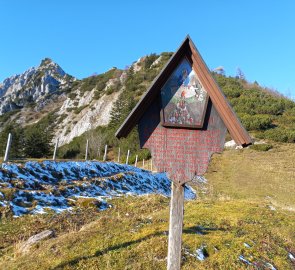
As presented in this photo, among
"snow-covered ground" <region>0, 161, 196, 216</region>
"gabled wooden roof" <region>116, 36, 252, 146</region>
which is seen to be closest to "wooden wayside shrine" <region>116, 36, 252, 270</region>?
"gabled wooden roof" <region>116, 36, 252, 146</region>

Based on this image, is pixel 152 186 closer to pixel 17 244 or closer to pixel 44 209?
pixel 44 209

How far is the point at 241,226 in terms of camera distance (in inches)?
405

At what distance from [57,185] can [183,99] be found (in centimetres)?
1153

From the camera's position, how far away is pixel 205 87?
4.87 m

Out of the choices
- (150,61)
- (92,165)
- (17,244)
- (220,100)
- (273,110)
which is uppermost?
(150,61)

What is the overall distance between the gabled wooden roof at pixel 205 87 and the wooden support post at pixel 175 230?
1260 mm

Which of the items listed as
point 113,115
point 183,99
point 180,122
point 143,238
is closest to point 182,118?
point 180,122

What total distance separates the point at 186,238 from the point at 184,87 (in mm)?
4644

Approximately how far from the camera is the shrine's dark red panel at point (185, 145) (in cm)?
485

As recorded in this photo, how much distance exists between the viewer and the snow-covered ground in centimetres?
1205

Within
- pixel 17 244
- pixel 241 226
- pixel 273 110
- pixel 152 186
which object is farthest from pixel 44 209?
pixel 273 110

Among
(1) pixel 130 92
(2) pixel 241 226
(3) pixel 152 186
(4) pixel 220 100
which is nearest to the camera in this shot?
(4) pixel 220 100

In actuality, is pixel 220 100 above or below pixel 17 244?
above

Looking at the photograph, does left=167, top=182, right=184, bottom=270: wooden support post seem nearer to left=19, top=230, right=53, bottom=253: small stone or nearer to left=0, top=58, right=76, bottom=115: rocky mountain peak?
left=19, top=230, right=53, bottom=253: small stone
